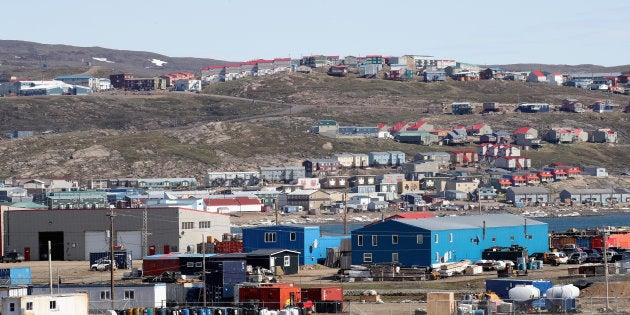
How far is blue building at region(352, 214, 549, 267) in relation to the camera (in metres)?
52.0

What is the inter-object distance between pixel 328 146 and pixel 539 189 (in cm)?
2788

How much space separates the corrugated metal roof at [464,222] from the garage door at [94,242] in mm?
14259

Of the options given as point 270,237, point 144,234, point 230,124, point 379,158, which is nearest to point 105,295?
point 270,237

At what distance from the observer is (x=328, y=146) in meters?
154

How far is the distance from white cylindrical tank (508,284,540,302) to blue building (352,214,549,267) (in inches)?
543

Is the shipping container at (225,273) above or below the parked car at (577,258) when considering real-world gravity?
above

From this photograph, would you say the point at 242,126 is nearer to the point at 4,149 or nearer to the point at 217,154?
the point at 217,154

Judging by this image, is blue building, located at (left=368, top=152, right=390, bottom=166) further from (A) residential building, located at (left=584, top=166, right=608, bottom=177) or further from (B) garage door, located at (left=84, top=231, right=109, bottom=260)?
(B) garage door, located at (left=84, top=231, right=109, bottom=260)

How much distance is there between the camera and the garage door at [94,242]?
195 feet

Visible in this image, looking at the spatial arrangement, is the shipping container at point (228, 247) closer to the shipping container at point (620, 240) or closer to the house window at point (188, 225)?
the house window at point (188, 225)

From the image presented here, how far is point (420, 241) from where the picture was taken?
52000mm

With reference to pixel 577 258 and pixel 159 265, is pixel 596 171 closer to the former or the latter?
pixel 577 258

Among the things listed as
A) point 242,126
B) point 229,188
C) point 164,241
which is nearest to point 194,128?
point 242,126

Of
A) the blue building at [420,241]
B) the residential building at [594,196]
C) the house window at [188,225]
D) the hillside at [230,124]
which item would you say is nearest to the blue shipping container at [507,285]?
the blue building at [420,241]
